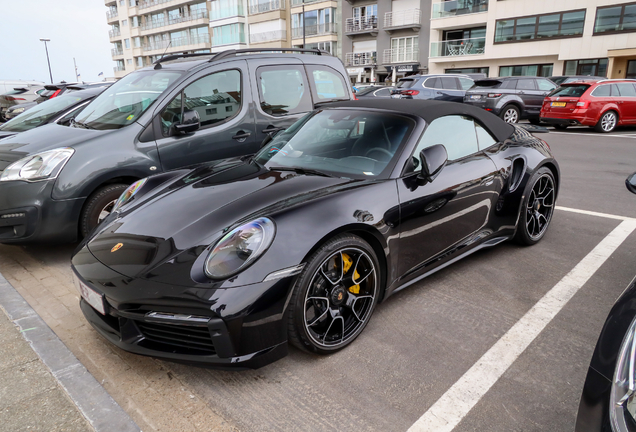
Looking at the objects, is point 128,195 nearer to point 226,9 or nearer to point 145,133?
point 145,133

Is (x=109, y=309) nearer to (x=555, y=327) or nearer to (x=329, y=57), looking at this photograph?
(x=555, y=327)

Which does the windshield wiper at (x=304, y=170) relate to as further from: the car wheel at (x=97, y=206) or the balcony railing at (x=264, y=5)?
the balcony railing at (x=264, y=5)

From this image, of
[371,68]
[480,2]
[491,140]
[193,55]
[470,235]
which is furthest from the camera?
[371,68]

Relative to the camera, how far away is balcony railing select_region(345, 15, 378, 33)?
38219mm

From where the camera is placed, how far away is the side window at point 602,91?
41.3 ft

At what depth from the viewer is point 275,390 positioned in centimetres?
234

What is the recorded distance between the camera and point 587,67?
28.0 m

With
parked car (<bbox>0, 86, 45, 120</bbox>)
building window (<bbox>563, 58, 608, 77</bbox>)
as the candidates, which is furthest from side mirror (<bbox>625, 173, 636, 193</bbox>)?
building window (<bbox>563, 58, 608, 77</bbox>)

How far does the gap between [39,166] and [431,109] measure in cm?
328

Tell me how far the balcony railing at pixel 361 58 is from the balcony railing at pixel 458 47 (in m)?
6.08

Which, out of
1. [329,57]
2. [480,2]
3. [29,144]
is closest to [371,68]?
[480,2]

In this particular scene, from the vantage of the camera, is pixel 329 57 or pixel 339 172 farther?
pixel 329 57

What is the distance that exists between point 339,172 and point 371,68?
37.5 metres

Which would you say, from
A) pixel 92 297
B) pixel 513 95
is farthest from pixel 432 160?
pixel 513 95
